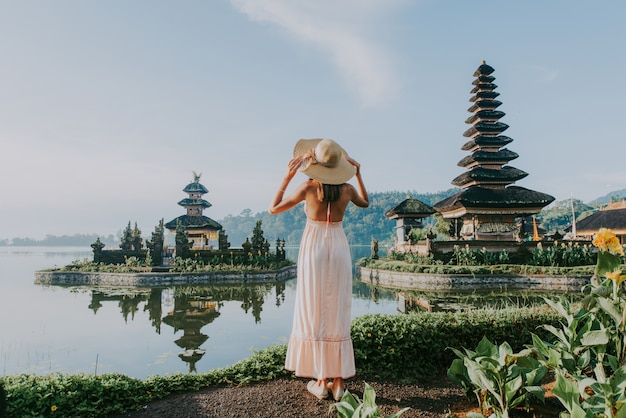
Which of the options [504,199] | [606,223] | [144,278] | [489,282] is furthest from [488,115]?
[144,278]

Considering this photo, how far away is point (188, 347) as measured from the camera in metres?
7.14

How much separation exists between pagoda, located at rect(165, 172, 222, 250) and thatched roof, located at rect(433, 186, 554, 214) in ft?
57.5

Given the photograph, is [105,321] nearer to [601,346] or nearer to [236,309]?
[236,309]

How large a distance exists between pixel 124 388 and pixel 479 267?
16122 millimetres

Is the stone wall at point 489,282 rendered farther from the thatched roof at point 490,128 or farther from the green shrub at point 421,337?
the green shrub at point 421,337

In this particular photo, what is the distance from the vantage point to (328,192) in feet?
10.4

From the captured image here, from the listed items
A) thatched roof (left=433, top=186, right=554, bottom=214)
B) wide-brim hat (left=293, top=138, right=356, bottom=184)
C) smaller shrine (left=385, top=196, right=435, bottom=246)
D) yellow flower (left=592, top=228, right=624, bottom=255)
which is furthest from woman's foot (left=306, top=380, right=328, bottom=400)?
smaller shrine (left=385, top=196, right=435, bottom=246)

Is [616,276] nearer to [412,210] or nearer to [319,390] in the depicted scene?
[319,390]

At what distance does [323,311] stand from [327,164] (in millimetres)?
1157

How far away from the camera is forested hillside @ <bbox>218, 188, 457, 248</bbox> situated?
106 meters

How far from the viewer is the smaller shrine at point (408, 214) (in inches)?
939

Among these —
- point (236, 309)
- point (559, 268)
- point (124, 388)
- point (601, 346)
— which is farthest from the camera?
point (559, 268)

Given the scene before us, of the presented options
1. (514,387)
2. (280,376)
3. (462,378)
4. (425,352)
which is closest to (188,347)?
(280,376)

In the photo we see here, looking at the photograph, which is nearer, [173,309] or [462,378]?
[462,378]
